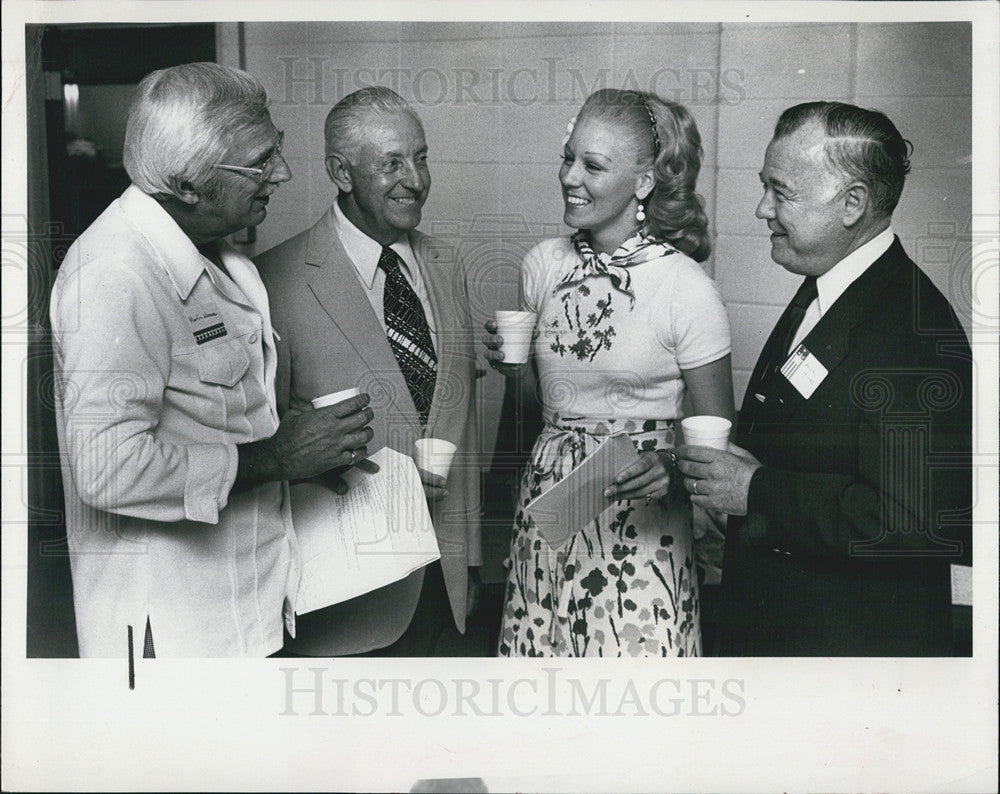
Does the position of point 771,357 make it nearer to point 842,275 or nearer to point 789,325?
point 789,325

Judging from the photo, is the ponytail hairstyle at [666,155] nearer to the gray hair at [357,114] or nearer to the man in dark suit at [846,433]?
the man in dark suit at [846,433]

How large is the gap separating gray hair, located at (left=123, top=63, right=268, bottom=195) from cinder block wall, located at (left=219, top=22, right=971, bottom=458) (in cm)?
25

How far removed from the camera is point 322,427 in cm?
304

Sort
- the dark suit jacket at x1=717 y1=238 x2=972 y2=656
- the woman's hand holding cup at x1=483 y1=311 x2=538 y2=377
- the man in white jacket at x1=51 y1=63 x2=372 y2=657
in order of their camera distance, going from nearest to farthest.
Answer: the man in white jacket at x1=51 y1=63 x2=372 y2=657, the dark suit jacket at x1=717 y1=238 x2=972 y2=656, the woman's hand holding cup at x1=483 y1=311 x2=538 y2=377

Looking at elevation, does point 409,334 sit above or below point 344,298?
below

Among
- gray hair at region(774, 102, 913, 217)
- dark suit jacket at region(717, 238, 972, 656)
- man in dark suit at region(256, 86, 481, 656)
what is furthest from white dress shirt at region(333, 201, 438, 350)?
gray hair at region(774, 102, 913, 217)

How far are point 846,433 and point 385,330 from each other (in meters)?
1.34

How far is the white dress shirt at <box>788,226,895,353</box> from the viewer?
3.06m

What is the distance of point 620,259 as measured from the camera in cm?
316

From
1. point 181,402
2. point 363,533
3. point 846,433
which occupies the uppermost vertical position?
point 181,402

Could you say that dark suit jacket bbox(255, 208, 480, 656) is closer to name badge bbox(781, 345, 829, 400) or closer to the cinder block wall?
the cinder block wall

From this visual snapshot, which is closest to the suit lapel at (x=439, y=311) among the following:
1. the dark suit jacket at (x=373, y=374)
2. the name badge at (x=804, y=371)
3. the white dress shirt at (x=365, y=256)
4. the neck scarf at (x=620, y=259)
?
the dark suit jacket at (x=373, y=374)

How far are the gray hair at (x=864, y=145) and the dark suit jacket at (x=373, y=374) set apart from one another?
1.10 meters

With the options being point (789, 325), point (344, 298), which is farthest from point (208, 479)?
point (789, 325)
